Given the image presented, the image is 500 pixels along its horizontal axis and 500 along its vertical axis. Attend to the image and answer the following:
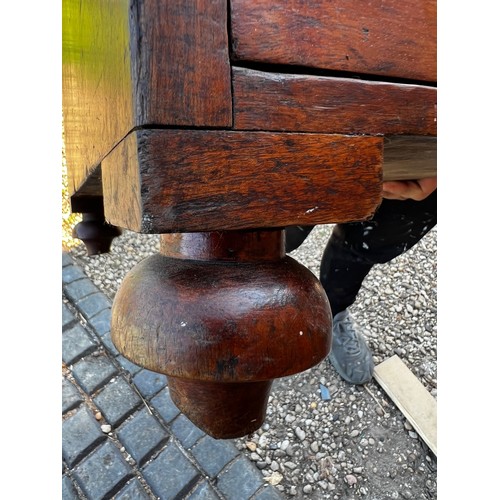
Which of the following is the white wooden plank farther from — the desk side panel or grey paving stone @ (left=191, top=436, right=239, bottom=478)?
the desk side panel

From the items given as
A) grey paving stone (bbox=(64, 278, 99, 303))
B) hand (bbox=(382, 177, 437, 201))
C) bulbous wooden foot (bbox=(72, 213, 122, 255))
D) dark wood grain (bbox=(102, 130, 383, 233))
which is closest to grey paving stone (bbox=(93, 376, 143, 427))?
grey paving stone (bbox=(64, 278, 99, 303))

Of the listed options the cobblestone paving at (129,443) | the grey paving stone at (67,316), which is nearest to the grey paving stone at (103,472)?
the cobblestone paving at (129,443)

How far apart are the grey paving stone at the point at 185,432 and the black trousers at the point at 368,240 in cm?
69

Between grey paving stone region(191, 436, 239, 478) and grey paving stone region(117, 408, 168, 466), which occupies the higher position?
grey paving stone region(117, 408, 168, 466)

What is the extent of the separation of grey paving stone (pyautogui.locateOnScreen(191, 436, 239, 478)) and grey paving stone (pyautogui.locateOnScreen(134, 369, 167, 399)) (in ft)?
0.83

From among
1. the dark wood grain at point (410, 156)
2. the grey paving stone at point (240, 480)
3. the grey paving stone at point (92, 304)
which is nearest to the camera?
the dark wood grain at point (410, 156)

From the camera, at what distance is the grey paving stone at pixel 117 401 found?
1.46 m

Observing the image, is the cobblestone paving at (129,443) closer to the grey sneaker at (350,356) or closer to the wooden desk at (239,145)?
the grey sneaker at (350,356)

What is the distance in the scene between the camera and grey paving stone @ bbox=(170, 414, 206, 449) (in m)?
1.42

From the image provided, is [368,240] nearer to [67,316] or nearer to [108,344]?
[108,344]

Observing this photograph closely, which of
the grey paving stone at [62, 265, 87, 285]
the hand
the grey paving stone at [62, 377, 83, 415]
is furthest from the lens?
the grey paving stone at [62, 265, 87, 285]

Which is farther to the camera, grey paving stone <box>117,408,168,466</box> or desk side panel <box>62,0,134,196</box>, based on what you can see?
grey paving stone <box>117,408,168,466</box>

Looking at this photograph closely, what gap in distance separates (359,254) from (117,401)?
0.99 meters

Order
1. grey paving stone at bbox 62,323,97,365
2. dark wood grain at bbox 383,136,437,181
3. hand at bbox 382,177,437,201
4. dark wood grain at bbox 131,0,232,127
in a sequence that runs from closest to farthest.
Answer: dark wood grain at bbox 131,0,232,127 < dark wood grain at bbox 383,136,437,181 < hand at bbox 382,177,437,201 < grey paving stone at bbox 62,323,97,365
